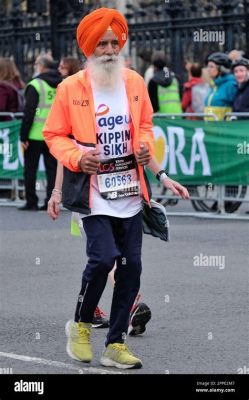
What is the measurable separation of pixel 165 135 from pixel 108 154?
8.80 m

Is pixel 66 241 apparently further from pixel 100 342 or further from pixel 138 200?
pixel 138 200

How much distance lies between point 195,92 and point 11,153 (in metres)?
2.86

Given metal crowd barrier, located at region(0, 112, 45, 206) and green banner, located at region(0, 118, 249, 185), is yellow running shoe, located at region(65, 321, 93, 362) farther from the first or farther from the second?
metal crowd barrier, located at region(0, 112, 45, 206)

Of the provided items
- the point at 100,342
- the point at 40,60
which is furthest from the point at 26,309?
the point at 40,60

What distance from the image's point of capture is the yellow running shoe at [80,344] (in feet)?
24.6

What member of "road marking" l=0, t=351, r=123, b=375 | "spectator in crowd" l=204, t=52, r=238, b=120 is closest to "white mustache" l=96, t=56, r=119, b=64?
"road marking" l=0, t=351, r=123, b=375

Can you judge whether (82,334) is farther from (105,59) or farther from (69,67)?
(69,67)

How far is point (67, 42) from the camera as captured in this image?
87.2 ft

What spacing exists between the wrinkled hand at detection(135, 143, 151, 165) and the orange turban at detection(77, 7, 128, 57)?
599 mm

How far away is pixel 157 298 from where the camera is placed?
10039mm

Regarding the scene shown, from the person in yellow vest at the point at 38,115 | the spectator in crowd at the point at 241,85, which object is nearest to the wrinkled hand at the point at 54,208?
the spectator in crowd at the point at 241,85

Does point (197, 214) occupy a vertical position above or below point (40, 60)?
below

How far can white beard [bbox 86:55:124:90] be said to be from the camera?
7.27 metres

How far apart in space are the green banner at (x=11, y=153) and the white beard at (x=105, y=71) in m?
10.5
